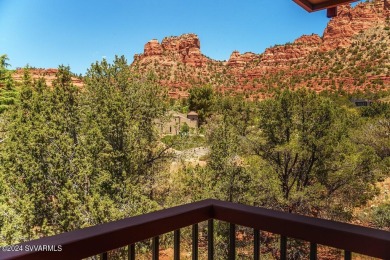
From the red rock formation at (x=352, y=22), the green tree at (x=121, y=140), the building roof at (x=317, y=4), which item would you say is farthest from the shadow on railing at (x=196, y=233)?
the red rock formation at (x=352, y=22)

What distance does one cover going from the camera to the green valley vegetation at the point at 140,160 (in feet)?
23.4

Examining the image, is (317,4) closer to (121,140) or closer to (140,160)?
(121,140)

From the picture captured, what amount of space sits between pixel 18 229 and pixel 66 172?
157 cm

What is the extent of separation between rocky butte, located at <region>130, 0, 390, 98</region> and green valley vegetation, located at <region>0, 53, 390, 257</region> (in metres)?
17.8

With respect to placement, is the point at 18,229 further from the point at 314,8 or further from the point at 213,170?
the point at 314,8

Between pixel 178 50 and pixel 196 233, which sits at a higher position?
pixel 178 50

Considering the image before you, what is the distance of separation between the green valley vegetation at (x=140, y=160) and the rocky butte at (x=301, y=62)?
699 inches

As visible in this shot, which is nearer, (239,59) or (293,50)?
(293,50)

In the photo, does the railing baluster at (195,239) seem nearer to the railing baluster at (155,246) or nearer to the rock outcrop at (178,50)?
the railing baluster at (155,246)

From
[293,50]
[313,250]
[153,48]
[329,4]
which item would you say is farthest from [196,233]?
[153,48]

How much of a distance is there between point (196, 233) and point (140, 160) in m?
7.28

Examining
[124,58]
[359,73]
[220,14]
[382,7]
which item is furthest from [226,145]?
[382,7]

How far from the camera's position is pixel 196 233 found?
46.1 inches

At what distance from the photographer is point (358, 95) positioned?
28.7 metres
